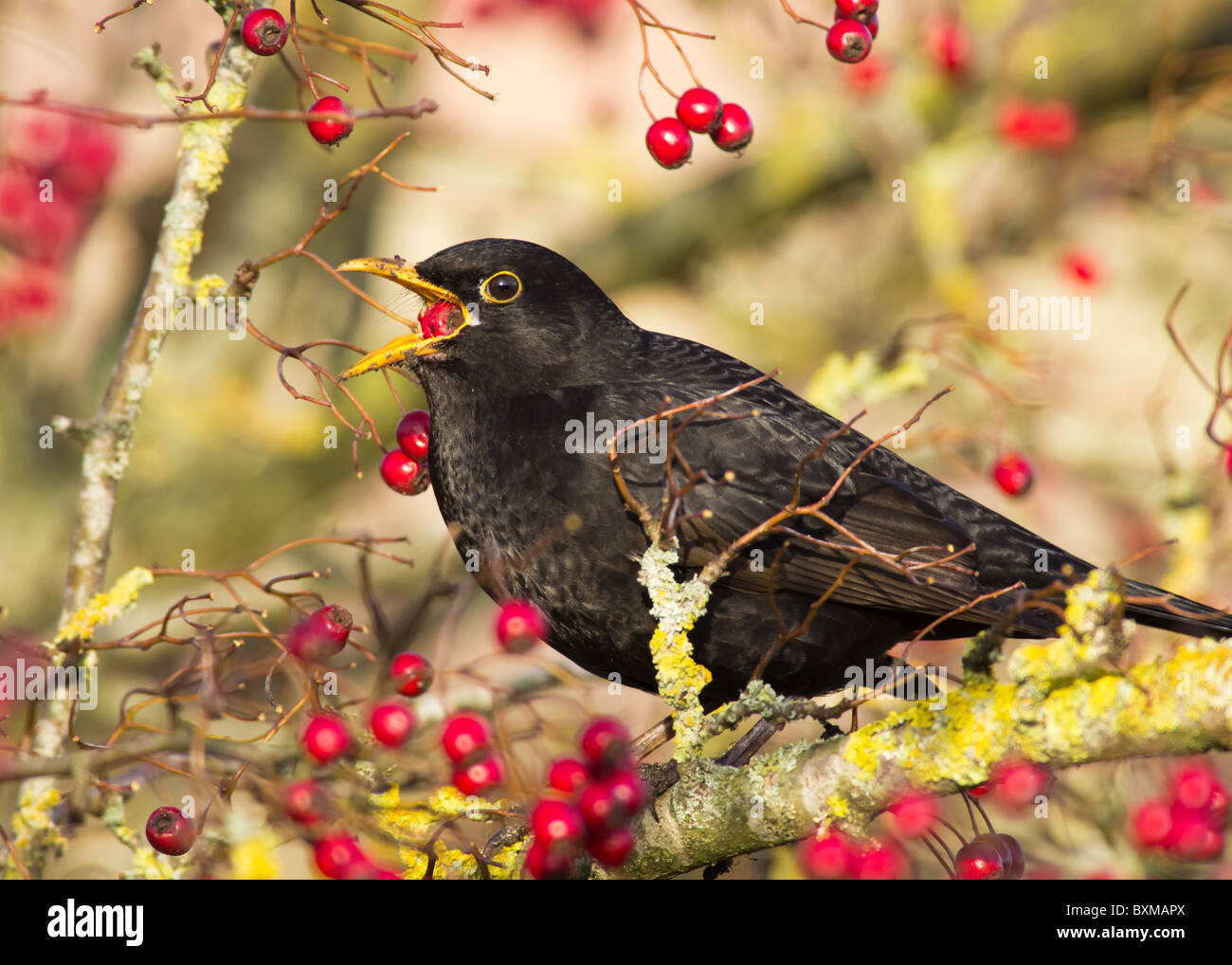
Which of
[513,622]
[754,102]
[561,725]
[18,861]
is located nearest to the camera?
[18,861]

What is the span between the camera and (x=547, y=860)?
2.17 m

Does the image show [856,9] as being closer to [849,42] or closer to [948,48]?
[849,42]

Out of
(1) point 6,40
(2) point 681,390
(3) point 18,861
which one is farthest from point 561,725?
(1) point 6,40

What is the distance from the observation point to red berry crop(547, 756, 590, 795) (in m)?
2.24

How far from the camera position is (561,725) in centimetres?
271

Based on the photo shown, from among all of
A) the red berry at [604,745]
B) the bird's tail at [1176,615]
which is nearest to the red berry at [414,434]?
the red berry at [604,745]

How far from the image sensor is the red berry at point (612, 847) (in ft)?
7.16

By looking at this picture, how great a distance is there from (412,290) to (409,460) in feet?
1.82

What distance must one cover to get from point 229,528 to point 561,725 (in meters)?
4.28

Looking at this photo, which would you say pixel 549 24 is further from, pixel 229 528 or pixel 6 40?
pixel 229 528

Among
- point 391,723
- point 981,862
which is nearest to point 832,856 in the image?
point 981,862

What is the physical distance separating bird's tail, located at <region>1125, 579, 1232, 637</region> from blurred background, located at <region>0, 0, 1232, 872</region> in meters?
1.44

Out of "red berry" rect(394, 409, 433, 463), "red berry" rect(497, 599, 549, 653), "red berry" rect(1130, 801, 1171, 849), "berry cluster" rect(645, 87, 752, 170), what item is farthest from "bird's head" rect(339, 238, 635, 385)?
"red berry" rect(1130, 801, 1171, 849)

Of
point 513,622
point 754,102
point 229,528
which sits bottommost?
point 513,622
